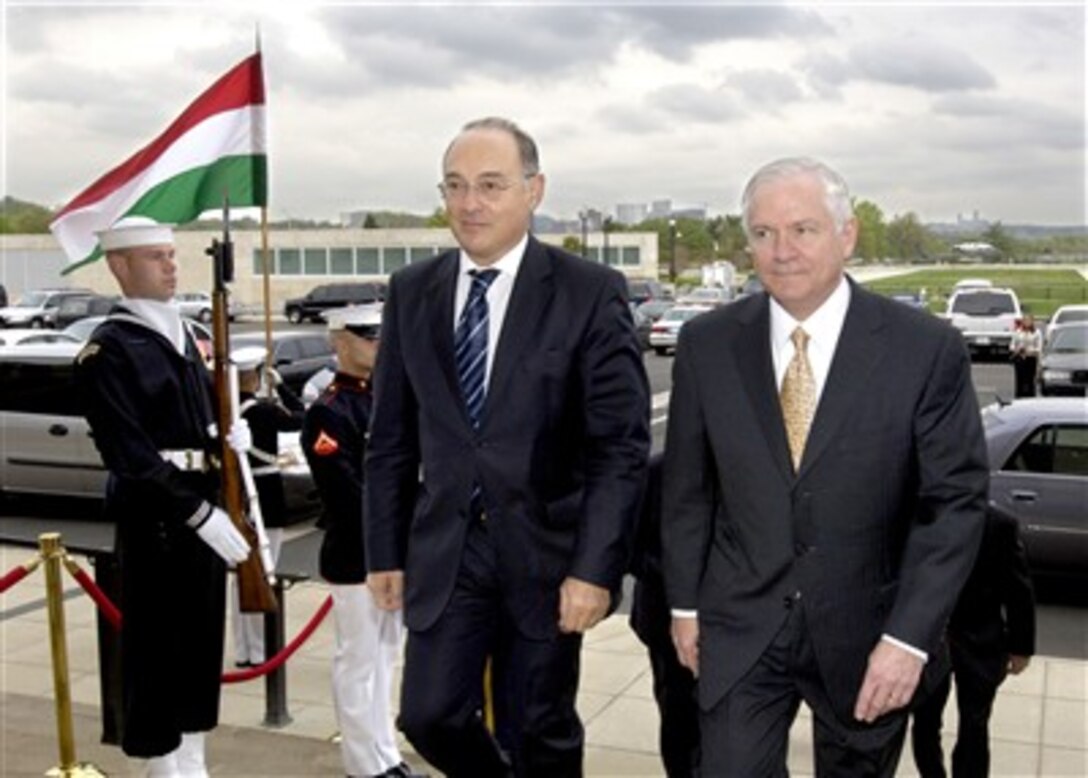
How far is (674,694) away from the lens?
14.4 feet

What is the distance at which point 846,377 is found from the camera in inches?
123

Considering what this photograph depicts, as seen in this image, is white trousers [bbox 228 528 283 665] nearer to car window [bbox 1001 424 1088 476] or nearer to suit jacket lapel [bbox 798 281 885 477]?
suit jacket lapel [bbox 798 281 885 477]

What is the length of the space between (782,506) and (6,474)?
1039cm

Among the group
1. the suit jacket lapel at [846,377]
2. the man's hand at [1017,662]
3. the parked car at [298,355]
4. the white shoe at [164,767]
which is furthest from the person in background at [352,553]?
the parked car at [298,355]

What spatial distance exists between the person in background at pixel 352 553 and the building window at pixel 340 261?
72336mm

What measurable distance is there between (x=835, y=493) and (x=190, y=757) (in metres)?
2.75

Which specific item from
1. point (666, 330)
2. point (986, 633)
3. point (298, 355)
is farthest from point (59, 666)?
point (666, 330)

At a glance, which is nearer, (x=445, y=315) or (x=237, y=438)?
(x=445, y=315)

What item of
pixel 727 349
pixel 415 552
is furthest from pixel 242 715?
pixel 727 349

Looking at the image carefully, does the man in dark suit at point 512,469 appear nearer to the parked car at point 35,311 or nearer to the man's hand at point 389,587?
the man's hand at point 389,587

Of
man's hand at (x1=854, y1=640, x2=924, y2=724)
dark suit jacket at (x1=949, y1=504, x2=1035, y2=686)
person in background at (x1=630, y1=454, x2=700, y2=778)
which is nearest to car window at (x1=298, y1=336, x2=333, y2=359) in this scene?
person in background at (x1=630, y1=454, x2=700, y2=778)

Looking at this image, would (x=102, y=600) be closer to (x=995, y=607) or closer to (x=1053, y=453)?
(x=995, y=607)

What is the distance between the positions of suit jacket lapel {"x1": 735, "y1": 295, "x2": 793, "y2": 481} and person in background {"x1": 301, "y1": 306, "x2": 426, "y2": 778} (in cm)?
186

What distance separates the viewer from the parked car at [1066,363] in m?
20.7
